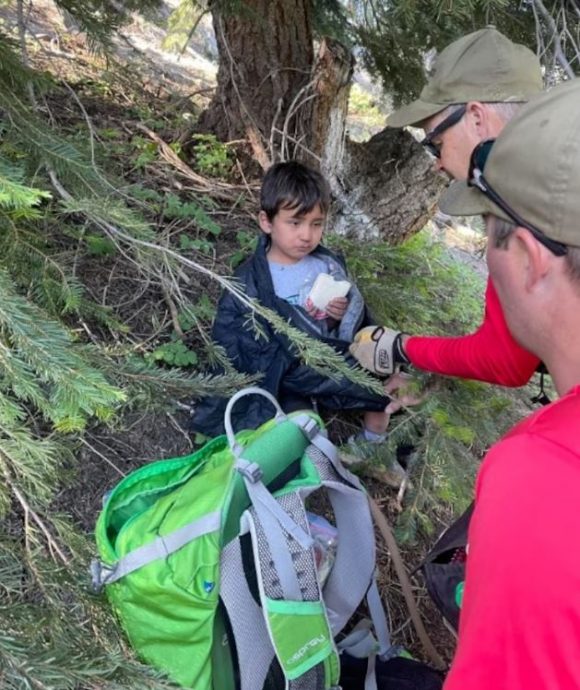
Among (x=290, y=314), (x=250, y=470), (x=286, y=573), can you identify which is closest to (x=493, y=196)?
(x=250, y=470)

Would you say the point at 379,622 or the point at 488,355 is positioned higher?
the point at 488,355

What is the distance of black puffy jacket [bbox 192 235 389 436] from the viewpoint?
2.46m

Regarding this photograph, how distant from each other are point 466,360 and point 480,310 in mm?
2232

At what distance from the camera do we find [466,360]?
2.03 metres

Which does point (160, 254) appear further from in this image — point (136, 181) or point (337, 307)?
point (136, 181)

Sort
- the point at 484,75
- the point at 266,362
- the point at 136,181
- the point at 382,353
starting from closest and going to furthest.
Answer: the point at 484,75, the point at 382,353, the point at 266,362, the point at 136,181

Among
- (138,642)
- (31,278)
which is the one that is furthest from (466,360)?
(31,278)

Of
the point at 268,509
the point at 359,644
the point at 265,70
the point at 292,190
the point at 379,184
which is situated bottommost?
the point at 359,644

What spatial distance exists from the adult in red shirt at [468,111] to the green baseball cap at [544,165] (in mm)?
950

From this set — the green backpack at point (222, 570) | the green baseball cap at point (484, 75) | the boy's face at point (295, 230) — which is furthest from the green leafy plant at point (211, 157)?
the green backpack at point (222, 570)

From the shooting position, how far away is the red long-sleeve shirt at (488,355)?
1.91 m

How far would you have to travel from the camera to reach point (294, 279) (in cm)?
274

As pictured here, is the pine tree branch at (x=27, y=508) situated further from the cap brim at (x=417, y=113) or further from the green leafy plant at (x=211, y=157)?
the green leafy plant at (x=211, y=157)

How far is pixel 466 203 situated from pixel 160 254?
3.80 feet
